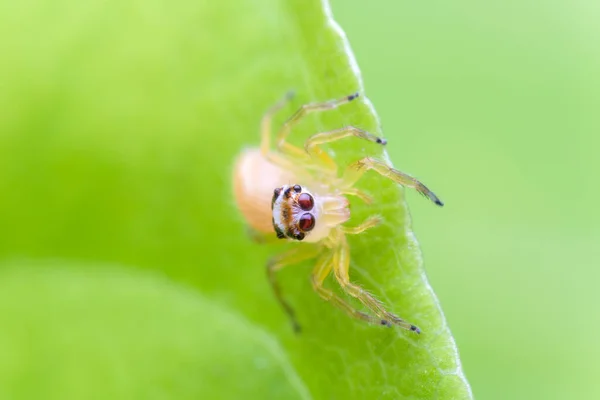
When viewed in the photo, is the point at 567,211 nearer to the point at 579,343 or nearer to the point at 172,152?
the point at 579,343

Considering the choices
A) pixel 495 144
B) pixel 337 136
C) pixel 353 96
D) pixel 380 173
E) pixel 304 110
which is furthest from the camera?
pixel 495 144

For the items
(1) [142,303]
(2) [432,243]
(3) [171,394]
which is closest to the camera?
(3) [171,394]

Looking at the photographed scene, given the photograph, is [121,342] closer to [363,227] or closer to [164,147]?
[164,147]

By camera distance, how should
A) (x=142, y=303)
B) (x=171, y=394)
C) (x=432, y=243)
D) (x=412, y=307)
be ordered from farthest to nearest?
(x=432, y=243), (x=142, y=303), (x=171, y=394), (x=412, y=307)

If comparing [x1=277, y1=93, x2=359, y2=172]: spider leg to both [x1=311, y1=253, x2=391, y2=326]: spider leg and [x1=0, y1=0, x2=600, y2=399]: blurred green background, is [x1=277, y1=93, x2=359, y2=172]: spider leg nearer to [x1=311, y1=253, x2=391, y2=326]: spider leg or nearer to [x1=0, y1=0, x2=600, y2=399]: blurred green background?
[x1=0, y1=0, x2=600, y2=399]: blurred green background

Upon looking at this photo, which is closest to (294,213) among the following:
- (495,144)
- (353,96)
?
(353,96)

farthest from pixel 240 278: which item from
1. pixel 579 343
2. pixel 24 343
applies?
pixel 579 343
